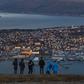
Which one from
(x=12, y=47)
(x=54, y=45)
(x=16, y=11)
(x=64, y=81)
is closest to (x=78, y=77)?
(x=64, y=81)

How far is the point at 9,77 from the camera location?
55.0 feet

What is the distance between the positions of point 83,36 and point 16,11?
104m

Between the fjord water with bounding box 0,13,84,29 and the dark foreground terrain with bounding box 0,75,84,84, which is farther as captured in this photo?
the fjord water with bounding box 0,13,84,29

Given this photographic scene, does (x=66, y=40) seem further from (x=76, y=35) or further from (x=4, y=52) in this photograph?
(x=4, y=52)

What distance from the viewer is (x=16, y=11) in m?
178

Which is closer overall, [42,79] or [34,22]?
[42,79]

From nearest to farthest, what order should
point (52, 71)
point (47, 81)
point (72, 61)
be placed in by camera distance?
point (47, 81) → point (52, 71) → point (72, 61)

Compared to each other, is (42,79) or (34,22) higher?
(34,22)

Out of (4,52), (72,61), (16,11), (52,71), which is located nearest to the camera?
(52,71)

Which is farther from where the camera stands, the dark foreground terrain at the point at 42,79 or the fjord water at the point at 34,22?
the fjord water at the point at 34,22

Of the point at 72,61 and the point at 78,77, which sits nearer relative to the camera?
the point at 78,77

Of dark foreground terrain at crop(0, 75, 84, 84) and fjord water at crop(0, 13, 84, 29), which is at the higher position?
fjord water at crop(0, 13, 84, 29)

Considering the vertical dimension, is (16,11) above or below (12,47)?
above

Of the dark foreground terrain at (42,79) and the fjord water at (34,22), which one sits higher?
the fjord water at (34,22)
